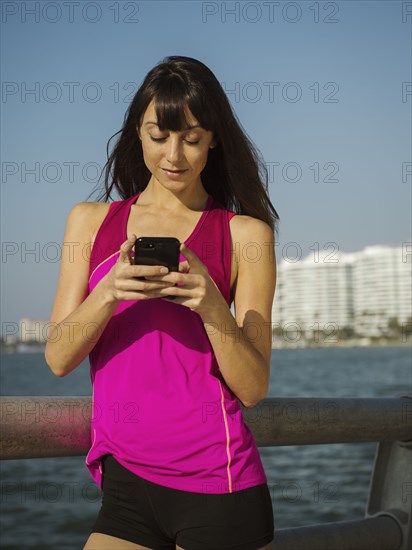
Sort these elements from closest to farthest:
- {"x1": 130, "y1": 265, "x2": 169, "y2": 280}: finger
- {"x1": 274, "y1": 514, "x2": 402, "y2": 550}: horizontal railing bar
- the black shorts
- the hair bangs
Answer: {"x1": 130, "y1": 265, "x2": 169, "y2": 280}: finger
the black shorts
the hair bangs
{"x1": 274, "y1": 514, "x2": 402, "y2": 550}: horizontal railing bar

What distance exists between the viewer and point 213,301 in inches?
80.0

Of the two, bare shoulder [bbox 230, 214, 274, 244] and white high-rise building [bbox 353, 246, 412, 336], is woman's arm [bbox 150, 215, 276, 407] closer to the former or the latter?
bare shoulder [bbox 230, 214, 274, 244]

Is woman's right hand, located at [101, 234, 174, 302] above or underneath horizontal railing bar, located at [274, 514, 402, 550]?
above

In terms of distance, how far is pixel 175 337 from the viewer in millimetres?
2152

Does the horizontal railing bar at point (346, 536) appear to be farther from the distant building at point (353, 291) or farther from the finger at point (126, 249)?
the distant building at point (353, 291)

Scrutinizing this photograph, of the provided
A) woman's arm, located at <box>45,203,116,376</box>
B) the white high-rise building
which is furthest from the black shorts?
the white high-rise building

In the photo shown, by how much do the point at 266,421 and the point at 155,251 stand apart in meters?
1.07

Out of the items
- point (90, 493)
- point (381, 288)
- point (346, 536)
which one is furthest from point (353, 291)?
point (346, 536)

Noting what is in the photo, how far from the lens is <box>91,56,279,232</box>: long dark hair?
2.23 meters

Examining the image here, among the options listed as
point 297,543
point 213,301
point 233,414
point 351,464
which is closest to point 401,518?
point 297,543

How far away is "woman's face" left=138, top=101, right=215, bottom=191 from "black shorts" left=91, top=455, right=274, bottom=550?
2.58 feet

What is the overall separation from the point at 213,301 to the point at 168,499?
0.49m

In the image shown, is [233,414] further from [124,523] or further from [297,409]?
[297,409]

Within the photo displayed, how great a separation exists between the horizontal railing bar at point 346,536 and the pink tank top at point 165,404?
857 millimetres
